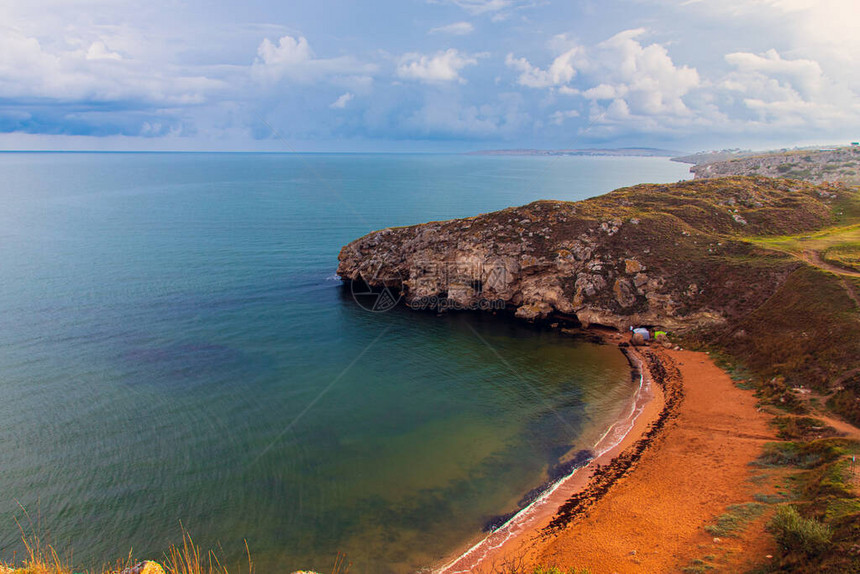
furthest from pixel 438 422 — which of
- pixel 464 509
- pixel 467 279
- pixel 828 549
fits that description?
pixel 467 279

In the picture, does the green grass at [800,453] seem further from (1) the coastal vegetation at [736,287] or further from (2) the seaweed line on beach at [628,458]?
(2) the seaweed line on beach at [628,458]

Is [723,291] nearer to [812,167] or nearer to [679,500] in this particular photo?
[679,500]

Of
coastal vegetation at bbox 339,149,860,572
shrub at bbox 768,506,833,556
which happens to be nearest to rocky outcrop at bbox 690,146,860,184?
coastal vegetation at bbox 339,149,860,572

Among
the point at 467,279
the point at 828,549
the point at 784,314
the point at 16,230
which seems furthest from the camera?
the point at 16,230

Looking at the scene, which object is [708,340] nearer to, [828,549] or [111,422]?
[828,549]
